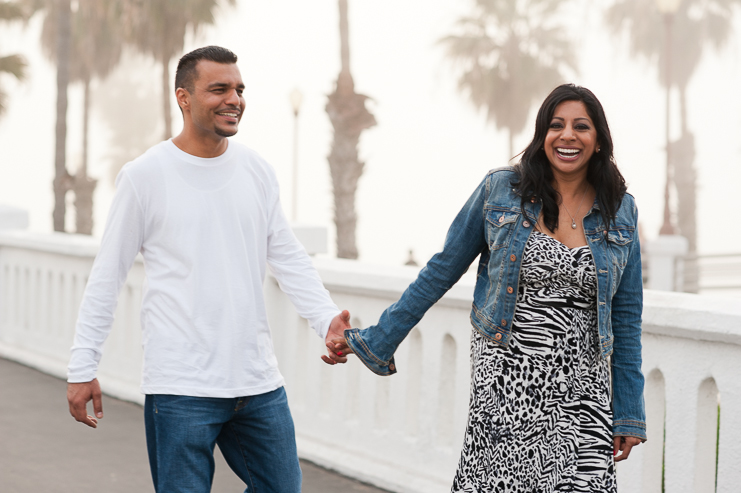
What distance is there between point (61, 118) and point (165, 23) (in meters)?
7.21

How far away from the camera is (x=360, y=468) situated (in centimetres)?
477

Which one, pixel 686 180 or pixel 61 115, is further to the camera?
pixel 686 180

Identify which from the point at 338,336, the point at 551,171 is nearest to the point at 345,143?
the point at 338,336

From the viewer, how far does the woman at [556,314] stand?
257 cm

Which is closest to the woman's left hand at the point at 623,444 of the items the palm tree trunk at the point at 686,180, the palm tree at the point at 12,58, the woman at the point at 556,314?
the woman at the point at 556,314

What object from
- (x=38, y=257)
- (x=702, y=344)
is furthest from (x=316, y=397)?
(x=38, y=257)

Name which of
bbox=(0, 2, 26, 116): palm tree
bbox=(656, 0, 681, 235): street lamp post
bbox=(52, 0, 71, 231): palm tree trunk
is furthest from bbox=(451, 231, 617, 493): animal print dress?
bbox=(0, 2, 26, 116): palm tree

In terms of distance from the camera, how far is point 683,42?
3450 cm

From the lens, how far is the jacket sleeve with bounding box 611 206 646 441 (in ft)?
Answer: 8.71

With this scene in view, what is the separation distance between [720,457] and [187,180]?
2.19 meters

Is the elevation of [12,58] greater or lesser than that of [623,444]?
greater

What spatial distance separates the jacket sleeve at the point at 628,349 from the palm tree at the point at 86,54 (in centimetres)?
2927

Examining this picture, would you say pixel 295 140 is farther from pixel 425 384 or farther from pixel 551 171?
pixel 551 171

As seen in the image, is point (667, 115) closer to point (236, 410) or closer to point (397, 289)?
point (397, 289)
